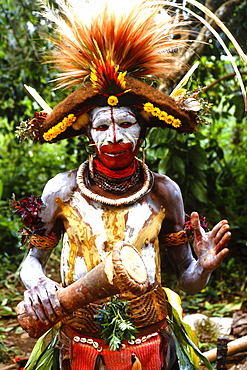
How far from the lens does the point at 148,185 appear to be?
7.69ft

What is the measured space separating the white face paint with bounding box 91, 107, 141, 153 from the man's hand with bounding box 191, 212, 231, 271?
46 centimetres

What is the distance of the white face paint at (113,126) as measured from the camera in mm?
2225

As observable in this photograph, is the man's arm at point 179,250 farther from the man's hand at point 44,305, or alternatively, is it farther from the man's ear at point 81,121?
the man's hand at point 44,305

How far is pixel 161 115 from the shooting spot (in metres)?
2.26

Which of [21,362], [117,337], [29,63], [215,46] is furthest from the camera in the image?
[29,63]

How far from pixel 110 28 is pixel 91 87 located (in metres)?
0.27

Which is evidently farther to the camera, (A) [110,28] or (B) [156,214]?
(B) [156,214]

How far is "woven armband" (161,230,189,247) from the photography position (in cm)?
240

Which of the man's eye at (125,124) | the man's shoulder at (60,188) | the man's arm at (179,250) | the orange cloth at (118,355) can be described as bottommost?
the orange cloth at (118,355)

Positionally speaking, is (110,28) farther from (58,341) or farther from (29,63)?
(29,63)

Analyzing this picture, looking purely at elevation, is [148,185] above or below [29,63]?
below

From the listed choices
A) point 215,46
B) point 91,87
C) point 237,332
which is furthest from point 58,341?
point 215,46

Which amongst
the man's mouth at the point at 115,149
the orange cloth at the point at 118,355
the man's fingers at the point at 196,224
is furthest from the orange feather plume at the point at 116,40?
the orange cloth at the point at 118,355

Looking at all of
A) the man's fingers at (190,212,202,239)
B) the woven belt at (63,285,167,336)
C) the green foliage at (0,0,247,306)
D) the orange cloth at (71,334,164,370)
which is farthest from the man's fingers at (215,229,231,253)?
the green foliage at (0,0,247,306)
